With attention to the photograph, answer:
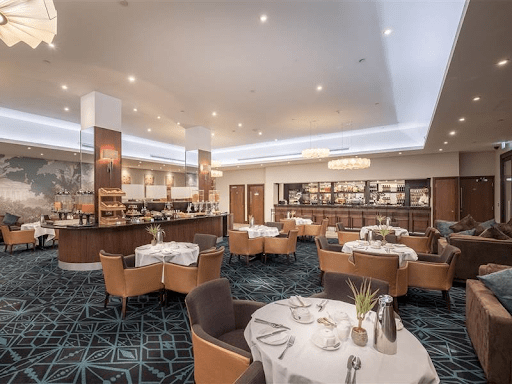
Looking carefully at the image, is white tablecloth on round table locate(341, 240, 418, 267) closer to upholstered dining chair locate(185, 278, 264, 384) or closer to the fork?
upholstered dining chair locate(185, 278, 264, 384)

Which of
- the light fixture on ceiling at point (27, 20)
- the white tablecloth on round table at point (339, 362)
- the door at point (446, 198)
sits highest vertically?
the light fixture on ceiling at point (27, 20)

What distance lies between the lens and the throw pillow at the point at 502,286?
8.51 ft

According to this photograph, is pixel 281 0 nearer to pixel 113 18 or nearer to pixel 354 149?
pixel 113 18

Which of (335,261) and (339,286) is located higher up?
(339,286)

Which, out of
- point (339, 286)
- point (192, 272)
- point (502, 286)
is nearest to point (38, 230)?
point (192, 272)

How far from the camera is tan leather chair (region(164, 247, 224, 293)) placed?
12.7ft

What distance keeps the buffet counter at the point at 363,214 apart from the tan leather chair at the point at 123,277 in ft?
29.4

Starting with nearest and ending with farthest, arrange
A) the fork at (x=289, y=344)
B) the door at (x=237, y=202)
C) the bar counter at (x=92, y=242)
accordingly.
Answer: the fork at (x=289, y=344)
the bar counter at (x=92, y=242)
the door at (x=237, y=202)

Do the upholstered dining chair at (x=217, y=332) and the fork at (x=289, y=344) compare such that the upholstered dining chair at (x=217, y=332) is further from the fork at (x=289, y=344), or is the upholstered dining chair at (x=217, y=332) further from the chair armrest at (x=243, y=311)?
the fork at (x=289, y=344)

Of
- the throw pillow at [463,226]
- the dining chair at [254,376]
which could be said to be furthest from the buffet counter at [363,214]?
the dining chair at [254,376]

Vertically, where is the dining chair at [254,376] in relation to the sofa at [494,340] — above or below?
above

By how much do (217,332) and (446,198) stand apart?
38.8ft

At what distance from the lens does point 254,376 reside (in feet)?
4.63

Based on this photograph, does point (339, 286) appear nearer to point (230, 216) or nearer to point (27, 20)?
point (27, 20)
